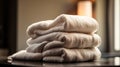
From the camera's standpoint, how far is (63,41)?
2.49 ft

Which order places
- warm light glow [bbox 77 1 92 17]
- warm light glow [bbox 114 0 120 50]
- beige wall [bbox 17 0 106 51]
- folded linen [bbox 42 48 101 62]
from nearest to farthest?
folded linen [bbox 42 48 101 62]
beige wall [bbox 17 0 106 51]
warm light glow [bbox 77 1 92 17]
warm light glow [bbox 114 0 120 50]

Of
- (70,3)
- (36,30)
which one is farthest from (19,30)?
(36,30)

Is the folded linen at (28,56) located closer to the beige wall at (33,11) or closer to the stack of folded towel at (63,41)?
the stack of folded towel at (63,41)

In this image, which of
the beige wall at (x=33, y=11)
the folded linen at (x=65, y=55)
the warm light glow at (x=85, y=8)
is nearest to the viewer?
the folded linen at (x=65, y=55)

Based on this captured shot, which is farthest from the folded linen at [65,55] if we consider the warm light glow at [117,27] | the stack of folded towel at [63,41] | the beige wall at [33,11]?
the warm light glow at [117,27]

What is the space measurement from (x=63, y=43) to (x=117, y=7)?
2.64 metres

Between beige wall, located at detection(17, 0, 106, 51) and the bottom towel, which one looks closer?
the bottom towel

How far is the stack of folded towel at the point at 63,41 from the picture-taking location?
759 millimetres

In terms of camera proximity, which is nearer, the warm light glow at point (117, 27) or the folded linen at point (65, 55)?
the folded linen at point (65, 55)

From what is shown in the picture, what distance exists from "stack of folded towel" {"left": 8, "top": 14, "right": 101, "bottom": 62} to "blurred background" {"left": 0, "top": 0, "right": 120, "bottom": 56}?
6.95 ft

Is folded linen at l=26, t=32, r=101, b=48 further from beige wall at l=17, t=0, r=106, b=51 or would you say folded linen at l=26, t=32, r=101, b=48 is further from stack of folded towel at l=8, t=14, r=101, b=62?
beige wall at l=17, t=0, r=106, b=51

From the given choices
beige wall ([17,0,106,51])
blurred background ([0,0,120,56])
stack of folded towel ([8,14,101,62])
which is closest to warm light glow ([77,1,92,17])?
blurred background ([0,0,120,56])

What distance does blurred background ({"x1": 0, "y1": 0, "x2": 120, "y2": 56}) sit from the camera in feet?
9.76

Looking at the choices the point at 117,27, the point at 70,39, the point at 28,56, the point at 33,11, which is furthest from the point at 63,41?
the point at 117,27
